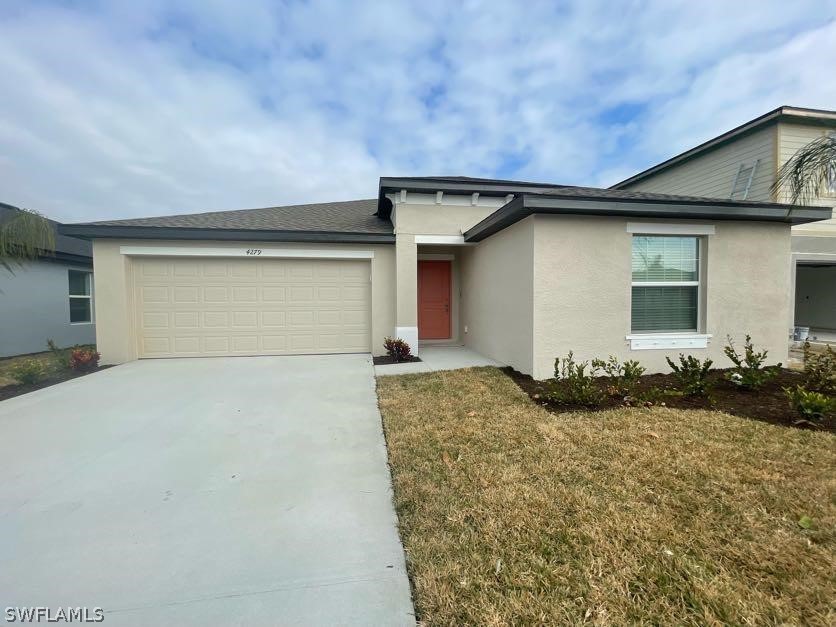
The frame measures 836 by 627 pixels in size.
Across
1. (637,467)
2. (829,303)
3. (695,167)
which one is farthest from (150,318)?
(829,303)

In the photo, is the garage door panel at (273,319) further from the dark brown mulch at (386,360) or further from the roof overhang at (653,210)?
the roof overhang at (653,210)

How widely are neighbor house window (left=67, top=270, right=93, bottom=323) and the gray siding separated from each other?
19637 mm

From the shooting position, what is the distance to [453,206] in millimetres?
8750

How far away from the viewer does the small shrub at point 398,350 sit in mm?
8109

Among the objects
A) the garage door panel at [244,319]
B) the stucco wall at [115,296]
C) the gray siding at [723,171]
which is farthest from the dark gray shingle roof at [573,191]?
the stucco wall at [115,296]

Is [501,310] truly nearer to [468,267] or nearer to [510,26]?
[468,267]

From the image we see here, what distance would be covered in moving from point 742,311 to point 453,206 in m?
6.17

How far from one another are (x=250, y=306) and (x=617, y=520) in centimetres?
855

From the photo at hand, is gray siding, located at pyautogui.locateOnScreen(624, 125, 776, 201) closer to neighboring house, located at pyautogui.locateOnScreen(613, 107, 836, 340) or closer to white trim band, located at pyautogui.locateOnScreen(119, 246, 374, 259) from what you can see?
neighboring house, located at pyautogui.locateOnScreen(613, 107, 836, 340)

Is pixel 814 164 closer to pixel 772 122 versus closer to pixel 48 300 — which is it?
pixel 772 122

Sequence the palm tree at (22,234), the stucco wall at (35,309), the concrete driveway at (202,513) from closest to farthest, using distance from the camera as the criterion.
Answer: the concrete driveway at (202,513)
the palm tree at (22,234)
the stucco wall at (35,309)

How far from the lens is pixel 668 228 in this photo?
242 inches

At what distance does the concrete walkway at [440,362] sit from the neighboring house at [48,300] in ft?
33.2

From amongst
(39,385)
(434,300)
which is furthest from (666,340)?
(39,385)
